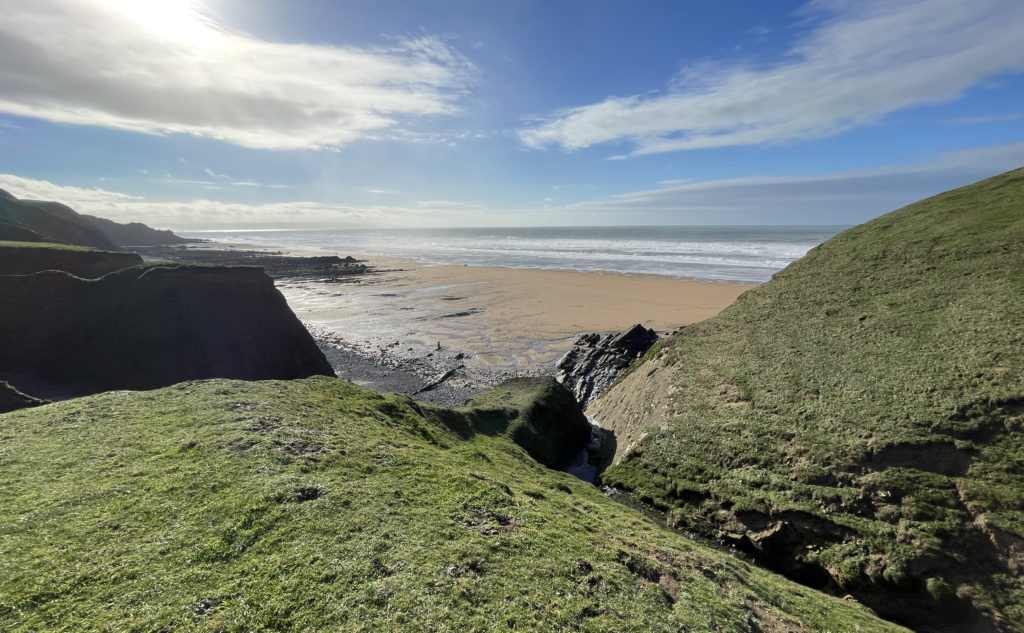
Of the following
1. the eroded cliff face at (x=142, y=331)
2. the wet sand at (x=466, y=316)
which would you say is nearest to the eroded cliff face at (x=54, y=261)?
the eroded cliff face at (x=142, y=331)

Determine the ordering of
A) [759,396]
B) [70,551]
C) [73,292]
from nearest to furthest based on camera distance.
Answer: [70,551] < [759,396] < [73,292]

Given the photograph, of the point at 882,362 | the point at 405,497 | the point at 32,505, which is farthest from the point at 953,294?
the point at 32,505

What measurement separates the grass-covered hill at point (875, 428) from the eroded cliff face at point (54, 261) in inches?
1595

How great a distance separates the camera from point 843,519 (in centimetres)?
936

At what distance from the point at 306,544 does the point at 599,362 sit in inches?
839

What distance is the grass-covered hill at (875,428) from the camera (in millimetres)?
8211

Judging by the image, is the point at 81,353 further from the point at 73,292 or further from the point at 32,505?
the point at 32,505

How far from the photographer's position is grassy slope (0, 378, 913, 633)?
183 inches

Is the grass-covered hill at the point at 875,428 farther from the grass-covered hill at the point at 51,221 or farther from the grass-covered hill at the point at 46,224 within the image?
the grass-covered hill at the point at 51,221

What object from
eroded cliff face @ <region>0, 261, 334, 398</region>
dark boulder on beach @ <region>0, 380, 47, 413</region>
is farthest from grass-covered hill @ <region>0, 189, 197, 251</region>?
dark boulder on beach @ <region>0, 380, 47, 413</region>

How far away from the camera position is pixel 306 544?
560cm

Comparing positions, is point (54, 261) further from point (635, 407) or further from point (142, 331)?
point (635, 407)

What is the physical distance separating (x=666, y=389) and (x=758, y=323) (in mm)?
5666

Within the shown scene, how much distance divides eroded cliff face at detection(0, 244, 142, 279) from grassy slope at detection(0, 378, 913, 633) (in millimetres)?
31367
